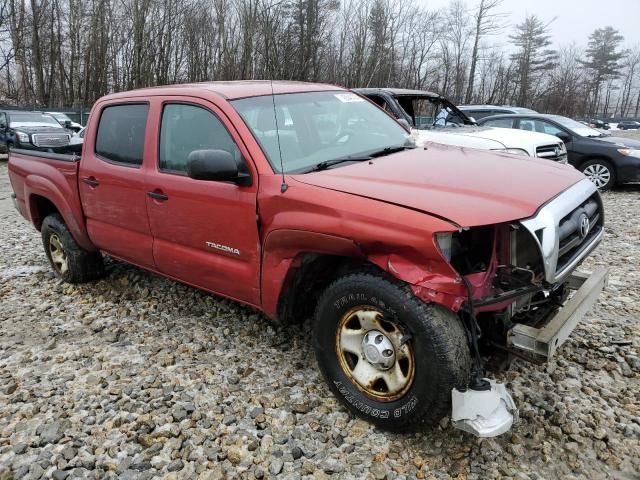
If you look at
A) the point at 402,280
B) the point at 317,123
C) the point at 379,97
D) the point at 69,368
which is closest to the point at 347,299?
the point at 402,280

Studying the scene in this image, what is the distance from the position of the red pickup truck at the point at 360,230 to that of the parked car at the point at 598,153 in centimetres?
741

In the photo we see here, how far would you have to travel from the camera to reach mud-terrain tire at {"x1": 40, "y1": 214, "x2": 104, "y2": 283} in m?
4.89

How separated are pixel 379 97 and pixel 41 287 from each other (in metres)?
5.14

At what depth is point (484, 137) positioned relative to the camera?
7113 millimetres

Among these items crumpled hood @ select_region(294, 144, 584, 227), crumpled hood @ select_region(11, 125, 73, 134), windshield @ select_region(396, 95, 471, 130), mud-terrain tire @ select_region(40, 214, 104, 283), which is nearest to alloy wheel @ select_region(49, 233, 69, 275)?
mud-terrain tire @ select_region(40, 214, 104, 283)

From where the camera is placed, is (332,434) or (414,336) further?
(332,434)

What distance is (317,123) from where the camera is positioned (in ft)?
11.6

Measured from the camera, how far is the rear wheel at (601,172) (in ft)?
31.9

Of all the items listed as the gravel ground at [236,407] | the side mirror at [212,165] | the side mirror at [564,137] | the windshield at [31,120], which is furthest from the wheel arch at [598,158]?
the windshield at [31,120]

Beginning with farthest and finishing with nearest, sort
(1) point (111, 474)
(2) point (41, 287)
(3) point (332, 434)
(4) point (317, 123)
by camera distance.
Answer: (2) point (41, 287), (4) point (317, 123), (3) point (332, 434), (1) point (111, 474)

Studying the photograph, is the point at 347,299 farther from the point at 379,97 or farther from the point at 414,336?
the point at 379,97

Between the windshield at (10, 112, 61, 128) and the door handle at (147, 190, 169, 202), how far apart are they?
16.0 metres

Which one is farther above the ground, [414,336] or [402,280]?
[402,280]

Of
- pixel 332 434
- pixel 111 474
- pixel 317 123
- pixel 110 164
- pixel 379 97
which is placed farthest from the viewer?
pixel 379 97
